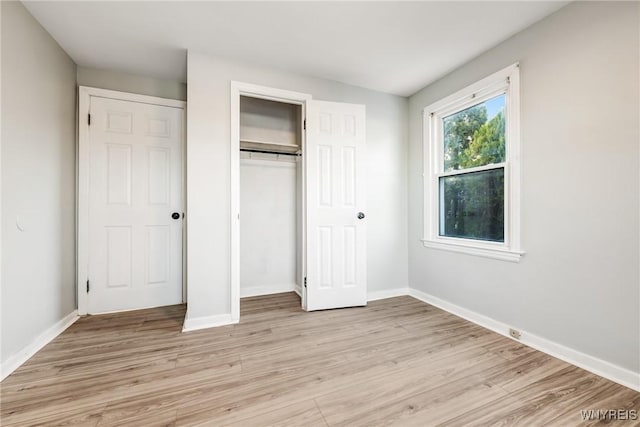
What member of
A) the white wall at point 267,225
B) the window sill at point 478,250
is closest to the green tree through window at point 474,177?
the window sill at point 478,250

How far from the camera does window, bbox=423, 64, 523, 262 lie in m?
2.12

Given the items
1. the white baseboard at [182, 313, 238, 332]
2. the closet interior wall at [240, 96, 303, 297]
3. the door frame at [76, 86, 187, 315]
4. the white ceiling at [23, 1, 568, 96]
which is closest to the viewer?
the white ceiling at [23, 1, 568, 96]

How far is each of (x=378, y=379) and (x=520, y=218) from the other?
161 cm

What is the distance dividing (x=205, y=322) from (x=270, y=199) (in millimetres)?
1569

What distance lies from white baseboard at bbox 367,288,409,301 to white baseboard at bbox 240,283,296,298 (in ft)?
3.26

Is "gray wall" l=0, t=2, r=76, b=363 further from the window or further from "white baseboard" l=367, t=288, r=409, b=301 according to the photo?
the window

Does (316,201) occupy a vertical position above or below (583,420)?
above

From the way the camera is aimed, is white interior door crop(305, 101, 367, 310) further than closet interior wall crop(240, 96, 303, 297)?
No

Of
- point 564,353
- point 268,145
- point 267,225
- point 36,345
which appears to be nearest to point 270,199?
point 267,225

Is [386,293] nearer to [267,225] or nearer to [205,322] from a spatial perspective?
[267,225]

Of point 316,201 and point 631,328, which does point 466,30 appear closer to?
point 316,201

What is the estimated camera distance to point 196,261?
7.59 feet

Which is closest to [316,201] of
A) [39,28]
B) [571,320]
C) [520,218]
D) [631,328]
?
[520,218]

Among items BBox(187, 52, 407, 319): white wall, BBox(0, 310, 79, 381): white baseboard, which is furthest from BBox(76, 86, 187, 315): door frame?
BBox(187, 52, 407, 319): white wall
